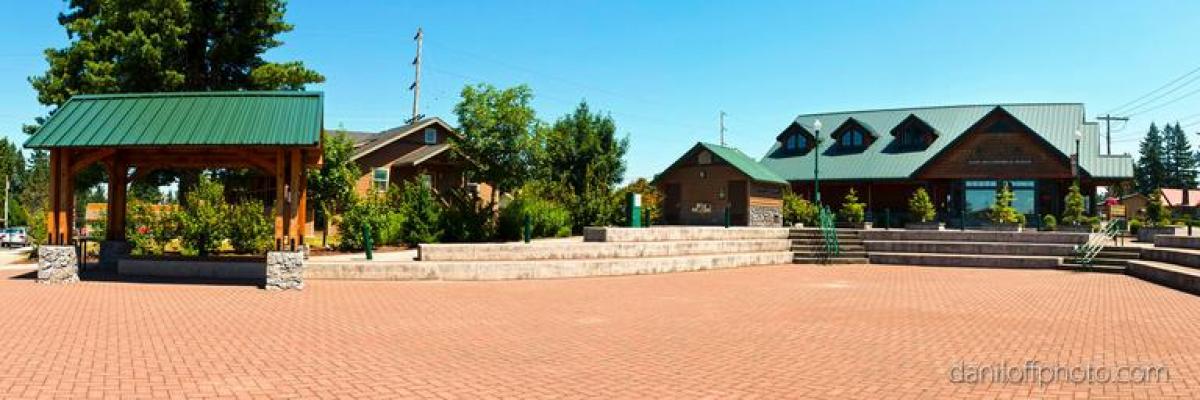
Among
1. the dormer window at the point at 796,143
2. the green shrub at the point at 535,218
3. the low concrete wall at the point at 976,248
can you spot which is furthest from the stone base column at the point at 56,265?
the dormer window at the point at 796,143

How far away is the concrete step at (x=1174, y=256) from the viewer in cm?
1773

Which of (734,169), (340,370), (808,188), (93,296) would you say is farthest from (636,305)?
(808,188)

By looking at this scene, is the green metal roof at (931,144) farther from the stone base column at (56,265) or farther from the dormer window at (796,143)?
the stone base column at (56,265)

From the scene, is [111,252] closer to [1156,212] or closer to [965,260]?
[965,260]

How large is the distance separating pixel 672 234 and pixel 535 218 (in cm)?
507

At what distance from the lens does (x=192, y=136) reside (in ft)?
46.9

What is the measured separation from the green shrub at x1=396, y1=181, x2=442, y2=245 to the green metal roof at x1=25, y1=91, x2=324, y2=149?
697cm

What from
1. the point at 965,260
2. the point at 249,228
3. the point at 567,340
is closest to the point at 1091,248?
the point at 965,260

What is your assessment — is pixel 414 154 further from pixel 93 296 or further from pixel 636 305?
pixel 636 305

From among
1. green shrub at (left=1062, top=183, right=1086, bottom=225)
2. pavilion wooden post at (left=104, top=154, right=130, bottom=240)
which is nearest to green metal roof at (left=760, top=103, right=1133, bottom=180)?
green shrub at (left=1062, top=183, right=1086, bottom=225)

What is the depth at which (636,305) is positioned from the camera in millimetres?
12391

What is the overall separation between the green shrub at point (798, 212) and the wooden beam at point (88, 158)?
26544 mm

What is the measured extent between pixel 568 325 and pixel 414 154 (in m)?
24.0

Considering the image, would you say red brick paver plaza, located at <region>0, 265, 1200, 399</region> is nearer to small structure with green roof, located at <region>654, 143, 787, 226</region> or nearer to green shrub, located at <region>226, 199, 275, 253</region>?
green shrub, located at <region>226, 199, 275, 253</region>
